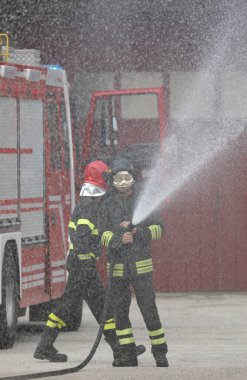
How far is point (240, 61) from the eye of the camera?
2303 centimetres

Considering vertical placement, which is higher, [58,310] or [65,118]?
[65,118]

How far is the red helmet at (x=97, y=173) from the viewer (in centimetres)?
1424

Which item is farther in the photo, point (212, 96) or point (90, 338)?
point (212, 96)

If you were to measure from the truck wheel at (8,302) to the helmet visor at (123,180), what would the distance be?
2569mm

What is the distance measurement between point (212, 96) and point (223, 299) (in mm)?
2811

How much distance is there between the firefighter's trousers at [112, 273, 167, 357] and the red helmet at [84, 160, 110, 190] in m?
1.06

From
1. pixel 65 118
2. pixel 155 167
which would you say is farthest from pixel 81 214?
pixel 155 167

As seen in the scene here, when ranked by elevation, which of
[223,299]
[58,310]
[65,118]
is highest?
[65,118]

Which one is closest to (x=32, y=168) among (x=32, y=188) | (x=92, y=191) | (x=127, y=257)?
(x=32, y=188)

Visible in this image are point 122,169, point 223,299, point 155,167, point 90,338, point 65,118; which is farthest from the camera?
point 223,299

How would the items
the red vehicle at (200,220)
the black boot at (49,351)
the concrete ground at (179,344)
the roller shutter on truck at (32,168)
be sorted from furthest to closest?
the red vehicle at (200,220) < the roller shutter on truck at (32,168) < the black boot at (49,351) < the concrete ground at (179,344)

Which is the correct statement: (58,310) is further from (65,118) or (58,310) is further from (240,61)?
(240,61)

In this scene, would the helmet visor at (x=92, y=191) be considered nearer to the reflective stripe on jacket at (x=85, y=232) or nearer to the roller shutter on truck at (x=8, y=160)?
the reflective stripe on jacket at (x=85, y=232)

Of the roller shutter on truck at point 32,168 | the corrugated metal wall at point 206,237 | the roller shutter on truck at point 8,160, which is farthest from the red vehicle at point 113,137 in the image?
the roller shutter on truck at point 8,160
